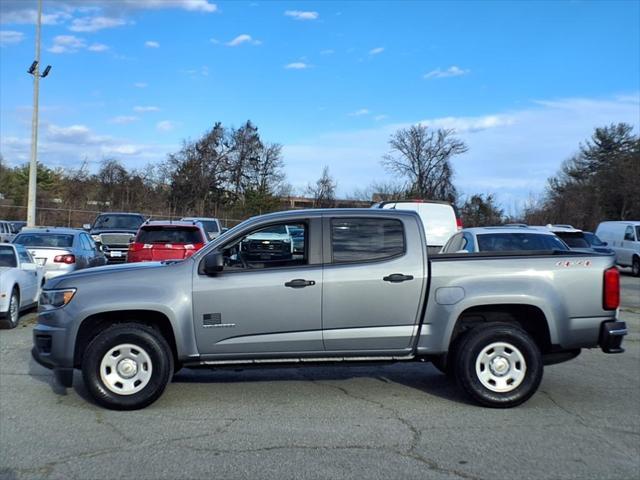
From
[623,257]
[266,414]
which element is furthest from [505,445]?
[623,257]

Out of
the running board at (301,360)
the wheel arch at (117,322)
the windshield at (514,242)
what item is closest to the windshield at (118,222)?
the windshield at (514,242)

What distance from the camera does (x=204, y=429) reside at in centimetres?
556

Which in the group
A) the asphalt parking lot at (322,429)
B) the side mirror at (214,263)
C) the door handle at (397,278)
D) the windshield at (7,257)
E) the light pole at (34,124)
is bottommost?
the asphalt parking lot at (322,429)

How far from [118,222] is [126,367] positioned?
1981cm

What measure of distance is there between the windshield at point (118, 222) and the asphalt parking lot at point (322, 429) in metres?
17.3

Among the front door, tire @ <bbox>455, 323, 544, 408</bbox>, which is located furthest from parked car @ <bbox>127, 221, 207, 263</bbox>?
tire @ <bbox>455, 323, 544, 408</bbox>

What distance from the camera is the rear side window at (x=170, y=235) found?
13.7 metres

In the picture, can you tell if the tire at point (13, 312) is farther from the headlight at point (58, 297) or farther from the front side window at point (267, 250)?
the front side window at point (267, 250)

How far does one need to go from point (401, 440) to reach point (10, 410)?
147 inches

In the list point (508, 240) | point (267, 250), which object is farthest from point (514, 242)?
point (267, 250)

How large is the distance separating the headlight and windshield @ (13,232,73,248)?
9.73m

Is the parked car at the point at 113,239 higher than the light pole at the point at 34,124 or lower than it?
lower

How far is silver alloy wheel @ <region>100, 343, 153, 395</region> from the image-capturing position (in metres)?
6.07

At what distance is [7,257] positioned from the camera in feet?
38.0
